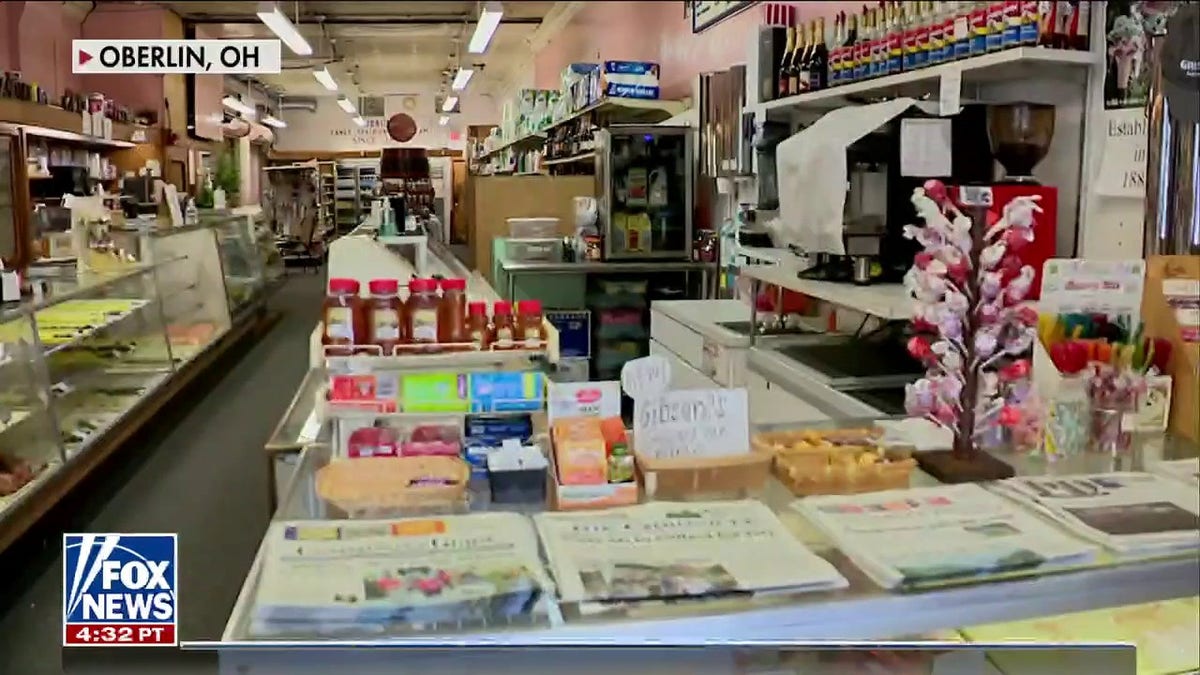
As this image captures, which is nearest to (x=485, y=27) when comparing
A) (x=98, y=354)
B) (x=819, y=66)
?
(x=819, y=66)

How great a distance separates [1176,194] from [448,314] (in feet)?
5.46

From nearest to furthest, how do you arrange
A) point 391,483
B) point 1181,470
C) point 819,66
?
1. point 391,483
2. point 1181,470
3. point 819,66

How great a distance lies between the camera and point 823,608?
4.21 feet

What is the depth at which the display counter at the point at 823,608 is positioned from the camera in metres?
1.21

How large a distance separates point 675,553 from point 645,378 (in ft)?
1.20

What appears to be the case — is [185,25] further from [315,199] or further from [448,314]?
[448,314]

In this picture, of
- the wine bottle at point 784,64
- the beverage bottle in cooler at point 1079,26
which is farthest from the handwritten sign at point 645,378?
the wine bottle at point 784,64

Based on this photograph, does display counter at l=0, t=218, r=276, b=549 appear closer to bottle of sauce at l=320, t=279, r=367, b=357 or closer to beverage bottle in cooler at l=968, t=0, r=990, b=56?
bottle of sauce at l=320, t=279, r=367, b=357

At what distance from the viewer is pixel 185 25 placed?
1565 millimetres

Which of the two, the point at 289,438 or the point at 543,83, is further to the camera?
the point at 289,438

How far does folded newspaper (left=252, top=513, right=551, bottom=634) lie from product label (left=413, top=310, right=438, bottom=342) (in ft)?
3.89

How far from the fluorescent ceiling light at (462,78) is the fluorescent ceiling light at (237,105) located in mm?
378

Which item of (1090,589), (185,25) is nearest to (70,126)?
(185,25)

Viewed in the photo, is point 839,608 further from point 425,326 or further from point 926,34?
point 926,34
